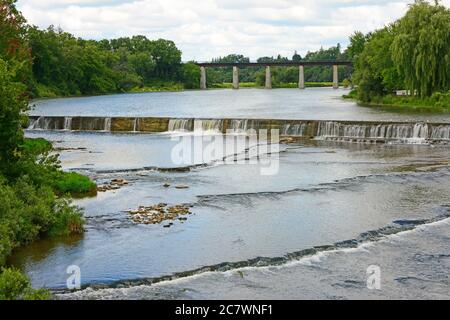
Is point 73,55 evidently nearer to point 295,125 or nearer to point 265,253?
point 295,125

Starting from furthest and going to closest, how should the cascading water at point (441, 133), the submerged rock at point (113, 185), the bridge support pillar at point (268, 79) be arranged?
the bridge support pillar at point (268, 79)
the cascading water at point (441, 133)
the submerged rock at point (113, 185)

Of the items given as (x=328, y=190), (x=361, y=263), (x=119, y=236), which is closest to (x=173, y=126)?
(x=328, y=190)

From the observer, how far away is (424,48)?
5441 cm

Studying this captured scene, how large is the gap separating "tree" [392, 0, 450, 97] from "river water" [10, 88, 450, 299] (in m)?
26.5

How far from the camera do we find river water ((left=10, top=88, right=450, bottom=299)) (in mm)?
13141

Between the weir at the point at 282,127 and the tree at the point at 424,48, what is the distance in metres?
18.2

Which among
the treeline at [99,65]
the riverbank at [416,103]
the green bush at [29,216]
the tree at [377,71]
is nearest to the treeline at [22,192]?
the green bush at [29,216]

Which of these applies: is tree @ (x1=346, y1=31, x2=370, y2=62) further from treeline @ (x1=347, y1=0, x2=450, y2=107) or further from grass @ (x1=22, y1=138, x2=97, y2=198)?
grass @ (x1=22, y1=138, x2=97, y2=198)

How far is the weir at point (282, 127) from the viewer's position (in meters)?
37.6

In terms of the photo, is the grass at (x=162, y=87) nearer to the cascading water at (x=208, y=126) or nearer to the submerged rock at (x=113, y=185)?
the cascading water at (x=208, y=126)

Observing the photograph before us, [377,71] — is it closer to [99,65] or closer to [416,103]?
[416,103]

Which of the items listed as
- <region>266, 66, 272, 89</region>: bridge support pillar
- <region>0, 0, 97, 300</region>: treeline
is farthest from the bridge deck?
<region>0, 0, 97, 300</region>: treeline

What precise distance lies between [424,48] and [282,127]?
19.2 m

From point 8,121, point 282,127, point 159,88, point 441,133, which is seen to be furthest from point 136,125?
point 159,88
